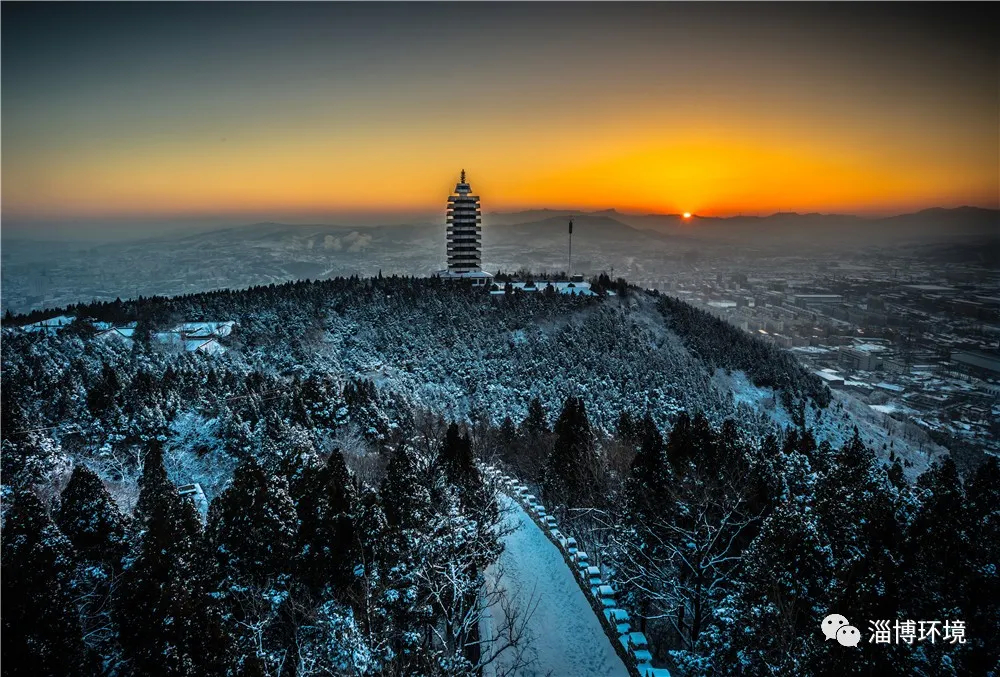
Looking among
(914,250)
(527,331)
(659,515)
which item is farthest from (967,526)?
(914,250)

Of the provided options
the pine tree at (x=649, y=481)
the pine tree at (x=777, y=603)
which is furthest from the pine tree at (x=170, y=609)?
the pine tree at (x=649, y=481)

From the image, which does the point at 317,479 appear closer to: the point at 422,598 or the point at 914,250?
the point at 422,598

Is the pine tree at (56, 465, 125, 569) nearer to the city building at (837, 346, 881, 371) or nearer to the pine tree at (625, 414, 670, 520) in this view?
the pine tree at (625, 414, 670, 520)

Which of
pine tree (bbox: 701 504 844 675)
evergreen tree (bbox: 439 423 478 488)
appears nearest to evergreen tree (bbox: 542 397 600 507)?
evergreen tree (bbox: 439 423 478 488)

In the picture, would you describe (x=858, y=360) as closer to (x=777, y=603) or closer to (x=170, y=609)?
(x=777, y=603)

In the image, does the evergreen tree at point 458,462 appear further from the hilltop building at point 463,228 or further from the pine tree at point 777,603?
the hilltop building at point 463,228

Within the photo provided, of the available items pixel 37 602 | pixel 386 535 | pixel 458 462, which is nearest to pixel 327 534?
pixel 386 535
